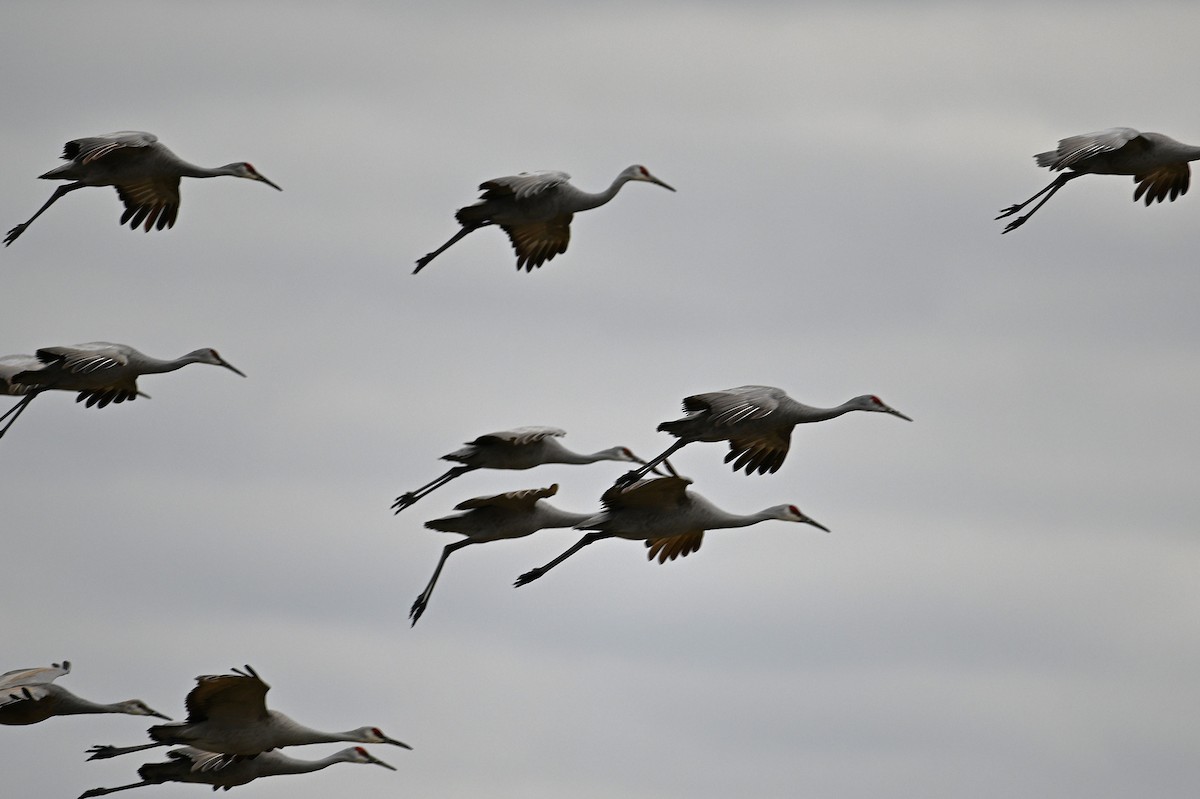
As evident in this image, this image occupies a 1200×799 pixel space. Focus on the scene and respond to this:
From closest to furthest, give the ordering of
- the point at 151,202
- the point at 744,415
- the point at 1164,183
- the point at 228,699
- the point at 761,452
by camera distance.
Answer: the point at 228,699, the point at 744,415, the point at 761,452, the point at 1164,183, the point at 151,202

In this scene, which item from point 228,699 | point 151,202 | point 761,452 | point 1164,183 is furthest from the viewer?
point 151,202

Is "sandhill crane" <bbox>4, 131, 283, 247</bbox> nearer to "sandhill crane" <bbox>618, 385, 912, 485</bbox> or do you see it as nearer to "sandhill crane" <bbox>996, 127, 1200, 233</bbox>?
"sandhill crane" <bbox>618, 385, 912, 485</bbox>

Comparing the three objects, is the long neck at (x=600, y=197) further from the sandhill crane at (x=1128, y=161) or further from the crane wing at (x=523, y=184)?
the sandhill crane at (x=1128, y=161)

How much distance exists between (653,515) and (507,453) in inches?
110

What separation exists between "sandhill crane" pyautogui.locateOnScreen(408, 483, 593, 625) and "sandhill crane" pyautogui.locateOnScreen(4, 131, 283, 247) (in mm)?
5786

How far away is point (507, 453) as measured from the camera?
37.1 metres

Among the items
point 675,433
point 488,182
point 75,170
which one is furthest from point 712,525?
point 75,170

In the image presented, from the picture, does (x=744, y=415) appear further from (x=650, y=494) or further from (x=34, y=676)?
(x=34, y=676)

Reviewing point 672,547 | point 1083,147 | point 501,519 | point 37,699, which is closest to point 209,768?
point 37,699

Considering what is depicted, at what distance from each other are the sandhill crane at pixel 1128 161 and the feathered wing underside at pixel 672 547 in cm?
656

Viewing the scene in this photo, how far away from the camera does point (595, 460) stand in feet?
129

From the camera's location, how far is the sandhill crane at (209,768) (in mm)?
35656

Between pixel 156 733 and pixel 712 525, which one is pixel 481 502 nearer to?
pixel 712 525

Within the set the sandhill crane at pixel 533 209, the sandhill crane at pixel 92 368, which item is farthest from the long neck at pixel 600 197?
the sandhill crane at pixel 92 368
